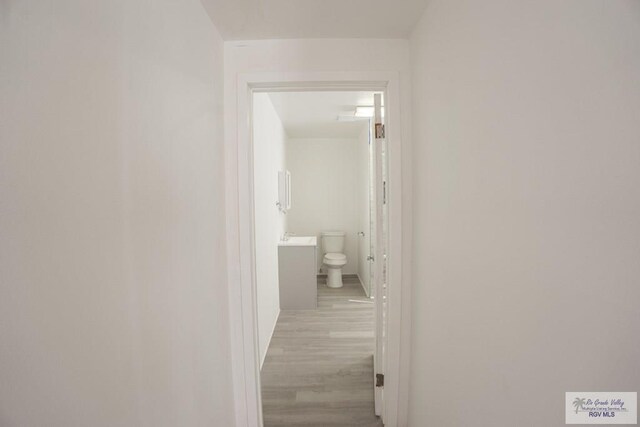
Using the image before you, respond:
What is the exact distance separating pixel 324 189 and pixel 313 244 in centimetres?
178

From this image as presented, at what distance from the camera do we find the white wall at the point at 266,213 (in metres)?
2.24

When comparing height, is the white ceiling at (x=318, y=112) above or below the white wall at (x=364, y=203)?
above

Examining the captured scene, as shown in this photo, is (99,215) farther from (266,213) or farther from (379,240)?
(266,213)

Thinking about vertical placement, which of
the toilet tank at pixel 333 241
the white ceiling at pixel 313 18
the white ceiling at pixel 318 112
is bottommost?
the toilet tank at pixel 333 241

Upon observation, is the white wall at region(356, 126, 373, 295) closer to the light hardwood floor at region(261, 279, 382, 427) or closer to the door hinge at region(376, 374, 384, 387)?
the light hardwood floor at region(261, 279, 382, 427)

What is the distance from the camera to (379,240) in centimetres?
155

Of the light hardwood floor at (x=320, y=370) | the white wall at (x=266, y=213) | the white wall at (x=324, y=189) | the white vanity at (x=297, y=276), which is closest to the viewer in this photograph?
the light hardwood floor at (x=320, y=370)

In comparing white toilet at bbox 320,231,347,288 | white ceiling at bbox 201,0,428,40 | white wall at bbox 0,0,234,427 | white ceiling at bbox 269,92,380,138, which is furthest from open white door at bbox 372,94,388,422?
white toilet at bbox 320,231,347,288

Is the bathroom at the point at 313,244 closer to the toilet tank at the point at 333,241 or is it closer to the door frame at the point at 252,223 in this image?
the toilet tank at the point at 333,241

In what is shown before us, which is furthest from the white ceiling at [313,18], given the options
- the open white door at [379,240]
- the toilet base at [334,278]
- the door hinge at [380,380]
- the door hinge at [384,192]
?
the toilet base at [334,278]

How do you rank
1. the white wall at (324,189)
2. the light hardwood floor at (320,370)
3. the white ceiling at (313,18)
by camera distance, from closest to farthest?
1. the white ceiling at (313,18)
2. the light hardwood floor at (320,370)
3. the white wall at (324,189)

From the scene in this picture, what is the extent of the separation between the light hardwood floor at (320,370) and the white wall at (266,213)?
23 centimetres

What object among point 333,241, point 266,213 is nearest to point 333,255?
point 333,241

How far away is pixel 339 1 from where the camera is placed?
113cm
